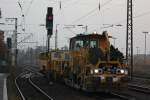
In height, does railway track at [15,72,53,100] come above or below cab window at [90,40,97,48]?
below

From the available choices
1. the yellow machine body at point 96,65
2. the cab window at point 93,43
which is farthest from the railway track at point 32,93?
the cab window at point 93,43

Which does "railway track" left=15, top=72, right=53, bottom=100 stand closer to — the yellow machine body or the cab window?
the yellow machine body

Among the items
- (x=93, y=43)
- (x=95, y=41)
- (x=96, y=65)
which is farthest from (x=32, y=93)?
(x=96, y=65)

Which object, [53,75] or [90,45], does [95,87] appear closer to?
[90,45]

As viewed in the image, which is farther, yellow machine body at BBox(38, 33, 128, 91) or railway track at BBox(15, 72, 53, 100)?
railway track at BBox(15, 72, 53, 100)

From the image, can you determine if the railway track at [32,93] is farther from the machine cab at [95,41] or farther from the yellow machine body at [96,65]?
the machine cab at [95,41]

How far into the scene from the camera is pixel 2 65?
66.4m

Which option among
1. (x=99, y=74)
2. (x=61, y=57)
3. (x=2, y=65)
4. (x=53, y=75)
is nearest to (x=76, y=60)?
(x=99, y=74)

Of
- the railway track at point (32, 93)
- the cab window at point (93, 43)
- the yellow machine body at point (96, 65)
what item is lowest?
the railway track at point (32, 93)

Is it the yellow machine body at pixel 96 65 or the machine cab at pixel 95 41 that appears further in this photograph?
the machine cab at pixel 95 41

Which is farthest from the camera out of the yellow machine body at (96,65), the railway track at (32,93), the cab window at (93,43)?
the cab window at (93,43)

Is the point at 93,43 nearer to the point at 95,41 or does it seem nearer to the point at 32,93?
the point at 95,41

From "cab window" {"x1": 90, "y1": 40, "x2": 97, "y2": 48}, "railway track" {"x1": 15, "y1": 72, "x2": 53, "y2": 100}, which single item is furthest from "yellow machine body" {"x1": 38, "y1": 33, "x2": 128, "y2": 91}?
"railway track" {"x1": 15, "y1": 72, "x2": 53, "y2": 100}

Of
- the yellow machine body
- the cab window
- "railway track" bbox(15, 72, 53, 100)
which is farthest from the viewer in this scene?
the cab window
